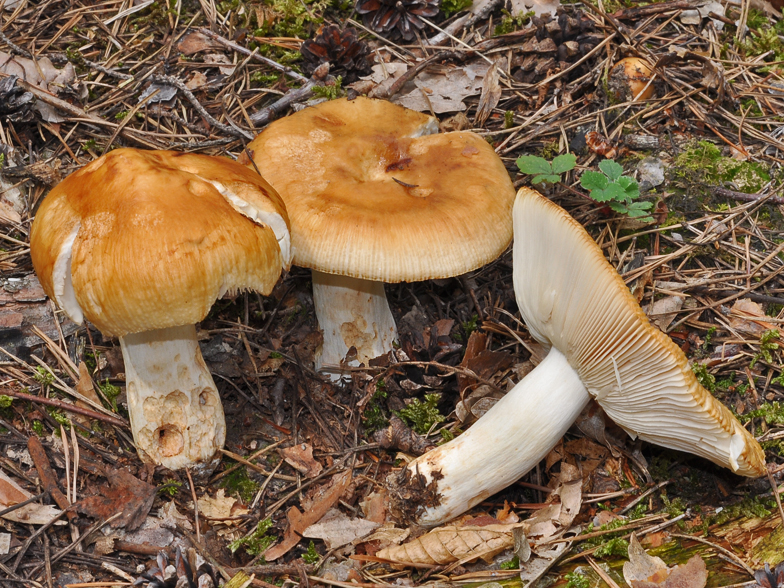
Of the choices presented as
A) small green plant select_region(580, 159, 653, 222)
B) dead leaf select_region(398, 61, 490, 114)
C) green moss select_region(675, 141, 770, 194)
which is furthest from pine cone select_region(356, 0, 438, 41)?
green moss select_region(675, 141, 770, 194)

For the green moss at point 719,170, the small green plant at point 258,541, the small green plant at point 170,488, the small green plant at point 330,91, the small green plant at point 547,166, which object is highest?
the small green plant at point 330,91

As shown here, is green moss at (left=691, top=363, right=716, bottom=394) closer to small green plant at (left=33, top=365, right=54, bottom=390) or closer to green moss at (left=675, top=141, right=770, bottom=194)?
green moss at (left=675, top=141, right=770, bottom=194)

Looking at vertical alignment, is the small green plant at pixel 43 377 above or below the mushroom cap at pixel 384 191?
below

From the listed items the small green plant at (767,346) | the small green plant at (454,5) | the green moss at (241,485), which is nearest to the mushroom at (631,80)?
the small green plant at (454,5)

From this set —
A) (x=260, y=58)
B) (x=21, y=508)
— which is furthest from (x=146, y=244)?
(x=260, y=58)

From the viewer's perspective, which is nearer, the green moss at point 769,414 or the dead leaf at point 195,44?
the green moss at point 769,414

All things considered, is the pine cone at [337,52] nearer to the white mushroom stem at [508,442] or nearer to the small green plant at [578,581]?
the white mushroom stem at [508,442]
